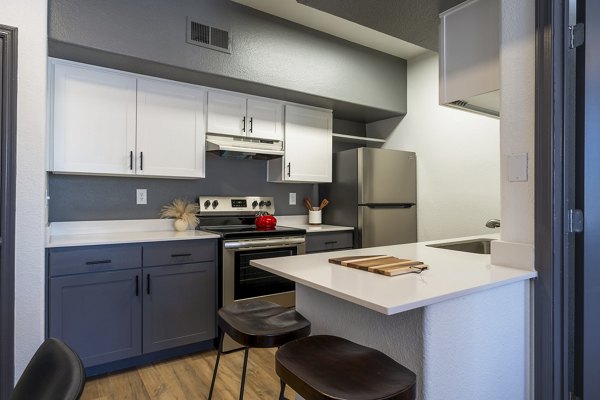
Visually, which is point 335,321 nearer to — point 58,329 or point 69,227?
point 58,329

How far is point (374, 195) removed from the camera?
3.57 meters

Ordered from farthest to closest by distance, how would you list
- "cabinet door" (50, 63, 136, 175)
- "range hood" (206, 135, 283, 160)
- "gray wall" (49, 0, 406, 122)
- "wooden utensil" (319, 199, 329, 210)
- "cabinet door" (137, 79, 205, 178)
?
"wooden utensil" (319, 199, 329, 210), "range hood" (206, 135, 283, 160), "cabinet door" (137, 79, 205, 178), "cabinet door" (50, 63, 136, 175), "gray wall" (49, 0, 406, 122)

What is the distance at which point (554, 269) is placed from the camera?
55.6 inches

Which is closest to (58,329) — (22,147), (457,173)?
(22,147)

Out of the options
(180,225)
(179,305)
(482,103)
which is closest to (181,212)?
(180,225)

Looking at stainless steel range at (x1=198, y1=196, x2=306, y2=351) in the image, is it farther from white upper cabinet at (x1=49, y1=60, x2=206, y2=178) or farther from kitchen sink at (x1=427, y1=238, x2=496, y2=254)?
kitchen sink at (x1=427, y1=238, x2=496, y2=254)

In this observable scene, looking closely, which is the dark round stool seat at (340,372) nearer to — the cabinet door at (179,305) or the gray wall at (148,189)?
the cabinet door at (179,305)

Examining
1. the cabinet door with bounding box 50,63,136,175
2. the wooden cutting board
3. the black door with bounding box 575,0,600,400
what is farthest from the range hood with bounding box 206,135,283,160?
the black door with bounding box 575,0,600,400

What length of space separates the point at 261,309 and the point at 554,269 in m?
→ 1.20

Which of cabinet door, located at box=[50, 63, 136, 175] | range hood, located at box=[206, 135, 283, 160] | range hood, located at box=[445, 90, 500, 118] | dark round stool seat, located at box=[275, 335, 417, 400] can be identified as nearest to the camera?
Result: dark round stool seat, located at box=[275, 335, 417, 400]

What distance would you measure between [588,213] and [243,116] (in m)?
2.51

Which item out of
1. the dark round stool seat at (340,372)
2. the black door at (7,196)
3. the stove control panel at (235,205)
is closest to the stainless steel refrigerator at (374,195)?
the stove control panel at (235,205)

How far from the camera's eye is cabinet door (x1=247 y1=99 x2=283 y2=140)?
3.24 m

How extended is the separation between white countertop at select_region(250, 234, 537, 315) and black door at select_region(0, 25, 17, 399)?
1.39 meters
